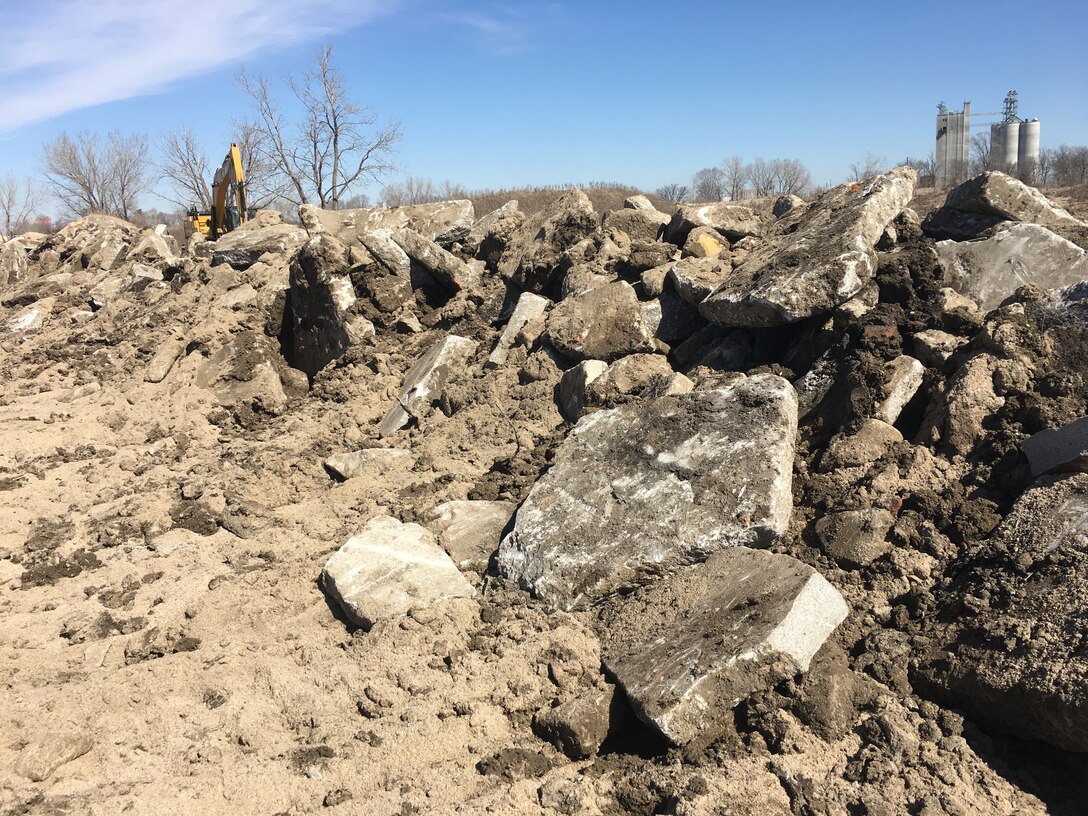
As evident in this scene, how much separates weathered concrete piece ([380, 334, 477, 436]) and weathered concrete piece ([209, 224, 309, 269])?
438 cm

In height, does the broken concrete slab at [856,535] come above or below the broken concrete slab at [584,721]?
above

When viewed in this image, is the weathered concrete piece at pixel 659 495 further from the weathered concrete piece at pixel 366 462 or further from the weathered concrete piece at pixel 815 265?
the weathered concrete piece at pixel 366 462

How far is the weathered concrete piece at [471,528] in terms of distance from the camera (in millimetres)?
4352

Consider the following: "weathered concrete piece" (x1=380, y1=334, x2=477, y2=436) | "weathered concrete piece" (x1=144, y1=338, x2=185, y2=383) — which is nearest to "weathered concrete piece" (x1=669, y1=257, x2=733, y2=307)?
"weathered concrete piece" (x1=380, y1=334, x2=477, y2=436)

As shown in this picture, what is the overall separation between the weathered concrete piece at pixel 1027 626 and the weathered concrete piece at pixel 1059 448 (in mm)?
74

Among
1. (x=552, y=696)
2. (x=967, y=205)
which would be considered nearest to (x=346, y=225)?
(x=967, y=205)

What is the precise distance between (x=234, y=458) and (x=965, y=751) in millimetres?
5703

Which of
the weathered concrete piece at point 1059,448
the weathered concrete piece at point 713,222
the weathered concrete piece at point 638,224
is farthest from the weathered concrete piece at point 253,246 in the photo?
the weathered concrete piece at point 1059,448

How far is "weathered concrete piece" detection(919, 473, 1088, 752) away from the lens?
8.25 ft

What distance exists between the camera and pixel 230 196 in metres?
14.6

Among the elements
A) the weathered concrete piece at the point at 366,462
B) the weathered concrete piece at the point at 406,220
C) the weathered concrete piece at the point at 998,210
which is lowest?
the weathered concrete piece at the point at 366,462

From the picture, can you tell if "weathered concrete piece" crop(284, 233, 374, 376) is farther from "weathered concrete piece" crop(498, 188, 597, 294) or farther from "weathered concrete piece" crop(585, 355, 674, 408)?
"weathered concrete piece" crop(585, 355, 674, 408)

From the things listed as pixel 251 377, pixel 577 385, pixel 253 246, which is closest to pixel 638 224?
pixel 577 385

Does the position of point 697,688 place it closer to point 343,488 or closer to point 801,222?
point 343,488
